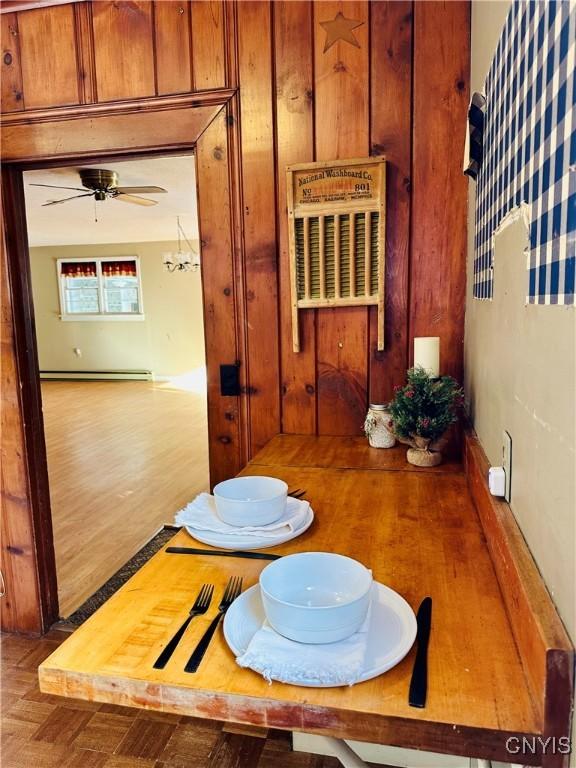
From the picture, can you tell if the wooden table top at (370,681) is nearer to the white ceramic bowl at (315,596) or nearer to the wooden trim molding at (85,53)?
the white ceramic bowl at (315,596)

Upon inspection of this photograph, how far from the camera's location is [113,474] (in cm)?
448

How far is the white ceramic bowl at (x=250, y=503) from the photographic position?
1106 mm

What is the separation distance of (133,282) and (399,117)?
27.3ft

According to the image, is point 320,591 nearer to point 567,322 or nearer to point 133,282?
point 567,322

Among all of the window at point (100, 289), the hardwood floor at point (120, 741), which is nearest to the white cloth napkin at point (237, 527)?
the hardwood floor at point (120, 741)

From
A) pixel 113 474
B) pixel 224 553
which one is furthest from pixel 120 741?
pixel 113 474

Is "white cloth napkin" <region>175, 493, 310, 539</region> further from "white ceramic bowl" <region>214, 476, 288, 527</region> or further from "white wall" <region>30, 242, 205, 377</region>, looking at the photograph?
"white wall" <region>30, 242, 205, 377</region>

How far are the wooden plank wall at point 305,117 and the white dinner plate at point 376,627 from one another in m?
1.07

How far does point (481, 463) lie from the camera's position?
4.05 ft

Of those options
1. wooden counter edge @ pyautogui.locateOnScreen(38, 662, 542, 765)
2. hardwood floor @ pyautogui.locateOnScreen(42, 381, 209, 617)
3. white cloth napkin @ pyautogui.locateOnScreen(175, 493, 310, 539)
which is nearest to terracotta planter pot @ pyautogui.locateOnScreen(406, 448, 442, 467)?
white cloth napkin @ pyautogui.locateOnScreen(175, 493, 310, 539)

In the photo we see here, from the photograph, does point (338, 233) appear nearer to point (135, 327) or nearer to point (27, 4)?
point (27, 4)

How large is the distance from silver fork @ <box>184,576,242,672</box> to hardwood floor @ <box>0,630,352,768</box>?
1.10 meters

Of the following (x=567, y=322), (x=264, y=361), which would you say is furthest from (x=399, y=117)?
(x=567, y=322)

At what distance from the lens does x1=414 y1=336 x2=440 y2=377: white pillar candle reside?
1.63 m
